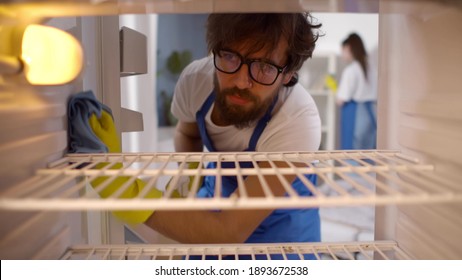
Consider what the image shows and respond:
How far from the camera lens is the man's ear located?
1.21 metres

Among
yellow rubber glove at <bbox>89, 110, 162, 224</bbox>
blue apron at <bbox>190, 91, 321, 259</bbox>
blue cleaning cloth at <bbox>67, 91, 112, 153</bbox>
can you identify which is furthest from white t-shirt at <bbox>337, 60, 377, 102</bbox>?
blue cleaning cloth at <bbox>67, 91, 112, 153</bbox>

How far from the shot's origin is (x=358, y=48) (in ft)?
9.98

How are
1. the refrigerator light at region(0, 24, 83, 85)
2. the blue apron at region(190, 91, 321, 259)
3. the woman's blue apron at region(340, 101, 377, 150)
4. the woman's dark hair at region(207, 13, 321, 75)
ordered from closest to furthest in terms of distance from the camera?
the refrigerator light at region(0, 24, 83, 85) < the woman's dark hair at region(207, 13, 321, 75) < the blue apron at region(190, 91, 321, 259) < the woman's blue apron at region(340, 101, 377, 150)

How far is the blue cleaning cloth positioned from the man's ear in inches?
22.9

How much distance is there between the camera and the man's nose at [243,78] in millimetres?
1093

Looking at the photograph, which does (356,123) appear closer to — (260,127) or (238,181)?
(260,127)

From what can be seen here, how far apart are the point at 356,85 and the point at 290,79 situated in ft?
6.57

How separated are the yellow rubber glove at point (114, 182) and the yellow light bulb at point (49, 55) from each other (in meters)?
0.18

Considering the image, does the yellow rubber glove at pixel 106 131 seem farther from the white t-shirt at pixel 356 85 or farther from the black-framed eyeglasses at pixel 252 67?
the white t-shirt at pixel 356 85

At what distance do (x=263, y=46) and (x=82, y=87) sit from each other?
0.50 meters

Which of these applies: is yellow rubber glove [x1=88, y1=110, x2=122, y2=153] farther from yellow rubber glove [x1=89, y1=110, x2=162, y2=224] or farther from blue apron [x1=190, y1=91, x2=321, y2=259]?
blue apron [x1=190, y1=91, x2=321, y2=259]

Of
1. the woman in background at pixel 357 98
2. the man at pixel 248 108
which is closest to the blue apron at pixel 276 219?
the man at pixel 248 108

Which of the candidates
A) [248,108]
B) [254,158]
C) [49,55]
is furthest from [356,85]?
[49,55]
